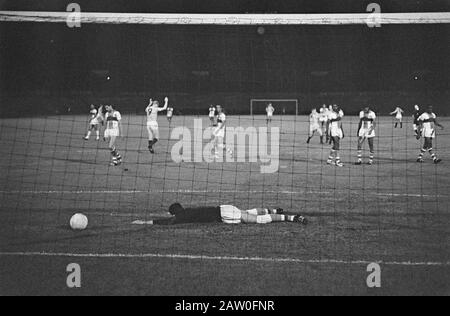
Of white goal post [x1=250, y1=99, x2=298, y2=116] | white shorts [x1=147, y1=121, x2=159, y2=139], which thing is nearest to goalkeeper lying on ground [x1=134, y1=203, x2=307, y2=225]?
white shorts [x1=147, y1=121, x2=159, y2=139]

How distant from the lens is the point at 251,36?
180 ft

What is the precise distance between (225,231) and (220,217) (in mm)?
691

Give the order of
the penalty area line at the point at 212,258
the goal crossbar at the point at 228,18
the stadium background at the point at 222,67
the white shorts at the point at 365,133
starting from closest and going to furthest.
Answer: the penalty area line at the point at 212,258
the white shorts at the point at 365,133
the goal crossbar at the point at 228,18
the stadium background at the point at 222,67

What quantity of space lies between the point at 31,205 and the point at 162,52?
41.6 metres

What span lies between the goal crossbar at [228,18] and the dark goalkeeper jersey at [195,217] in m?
23.2

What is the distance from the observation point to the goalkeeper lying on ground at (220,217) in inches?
477

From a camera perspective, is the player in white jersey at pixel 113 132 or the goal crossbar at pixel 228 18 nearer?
the player in white jersey at pixel 113 132

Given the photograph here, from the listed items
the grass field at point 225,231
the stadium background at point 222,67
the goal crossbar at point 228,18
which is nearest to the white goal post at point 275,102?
the stadium background at point 222,67

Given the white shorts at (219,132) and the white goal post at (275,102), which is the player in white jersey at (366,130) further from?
the white goal post at (275,102)

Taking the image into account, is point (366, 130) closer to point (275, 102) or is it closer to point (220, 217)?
point (220, 217)
